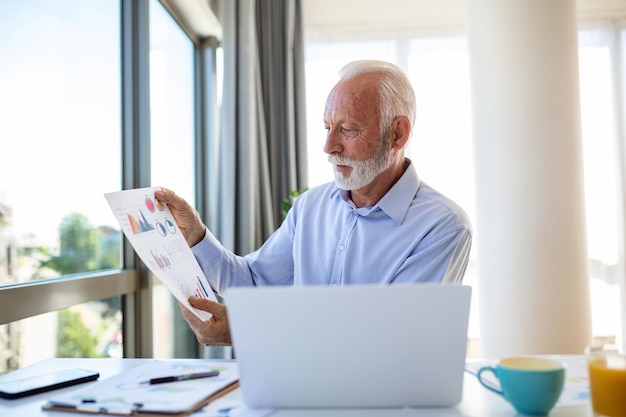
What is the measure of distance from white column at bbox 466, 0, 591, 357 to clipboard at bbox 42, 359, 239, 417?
2.21m

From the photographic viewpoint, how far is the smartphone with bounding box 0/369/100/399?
35.9 inches

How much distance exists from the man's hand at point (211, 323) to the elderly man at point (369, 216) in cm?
29

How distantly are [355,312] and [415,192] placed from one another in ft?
2.84

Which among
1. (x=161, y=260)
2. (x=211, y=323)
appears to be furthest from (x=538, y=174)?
(x=161, y=260)

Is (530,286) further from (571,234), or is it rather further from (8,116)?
(8,116)

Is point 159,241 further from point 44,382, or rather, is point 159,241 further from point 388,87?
point 388,87

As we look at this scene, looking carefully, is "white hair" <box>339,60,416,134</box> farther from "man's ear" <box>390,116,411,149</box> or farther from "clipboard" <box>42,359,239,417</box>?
"clipboard" <box>42,359,239,417</box>

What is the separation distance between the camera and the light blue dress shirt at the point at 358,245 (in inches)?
55.2

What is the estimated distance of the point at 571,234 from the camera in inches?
112

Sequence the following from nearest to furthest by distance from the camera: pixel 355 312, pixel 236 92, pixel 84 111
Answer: pixel 355 312
pixel 84 111
pixel 236 92

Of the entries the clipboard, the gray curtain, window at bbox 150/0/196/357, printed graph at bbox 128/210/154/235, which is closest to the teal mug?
the clipboard

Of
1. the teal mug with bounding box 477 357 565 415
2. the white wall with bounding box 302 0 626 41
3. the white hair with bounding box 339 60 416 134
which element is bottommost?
the teal mug with bounding box 477 357 565 415

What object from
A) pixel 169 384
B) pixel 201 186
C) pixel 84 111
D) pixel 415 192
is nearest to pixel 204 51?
pixel 201 186

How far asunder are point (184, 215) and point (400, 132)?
2.11 feet
